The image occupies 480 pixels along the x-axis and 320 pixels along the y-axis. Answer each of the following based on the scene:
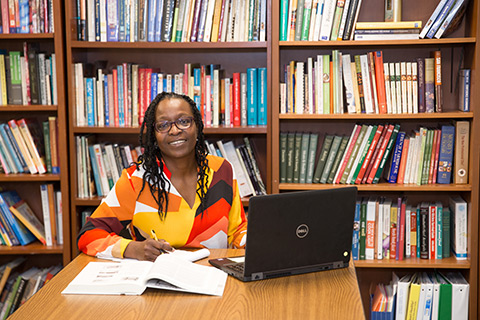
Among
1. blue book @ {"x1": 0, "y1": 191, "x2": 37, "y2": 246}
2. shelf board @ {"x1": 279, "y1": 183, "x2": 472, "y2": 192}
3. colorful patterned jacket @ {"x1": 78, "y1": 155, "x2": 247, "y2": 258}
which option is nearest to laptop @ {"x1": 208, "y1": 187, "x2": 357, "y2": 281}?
colorful patterned jacket @ {"x1": 78, "y1": 155, "x2": 247, "y2": 258}

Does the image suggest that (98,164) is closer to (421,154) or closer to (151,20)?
(151,20)

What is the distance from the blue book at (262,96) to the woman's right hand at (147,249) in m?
1.25

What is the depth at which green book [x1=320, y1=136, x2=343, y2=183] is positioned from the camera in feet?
10.2

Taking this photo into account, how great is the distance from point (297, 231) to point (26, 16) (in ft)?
6.65

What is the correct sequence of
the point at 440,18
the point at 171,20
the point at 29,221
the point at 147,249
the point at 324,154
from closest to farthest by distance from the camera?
the point at 147,249
the point at 440,18
the point at 171,20
the point at 324,154
the point at 29,221

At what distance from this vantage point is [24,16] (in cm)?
307

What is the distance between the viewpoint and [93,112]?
3.12 m

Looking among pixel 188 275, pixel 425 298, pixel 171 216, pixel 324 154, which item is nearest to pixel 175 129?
pixel 171 216

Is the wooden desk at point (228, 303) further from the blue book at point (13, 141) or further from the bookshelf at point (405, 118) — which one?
the blue book at point (13, 141)

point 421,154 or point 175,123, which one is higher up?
point 175,123

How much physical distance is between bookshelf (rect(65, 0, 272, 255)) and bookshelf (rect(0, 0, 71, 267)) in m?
0.04

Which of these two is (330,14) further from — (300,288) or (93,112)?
(300,288)

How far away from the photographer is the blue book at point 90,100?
3.09 m

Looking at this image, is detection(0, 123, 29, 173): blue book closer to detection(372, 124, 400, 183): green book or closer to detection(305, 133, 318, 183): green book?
detection(305, 133, 318, 183): green book
